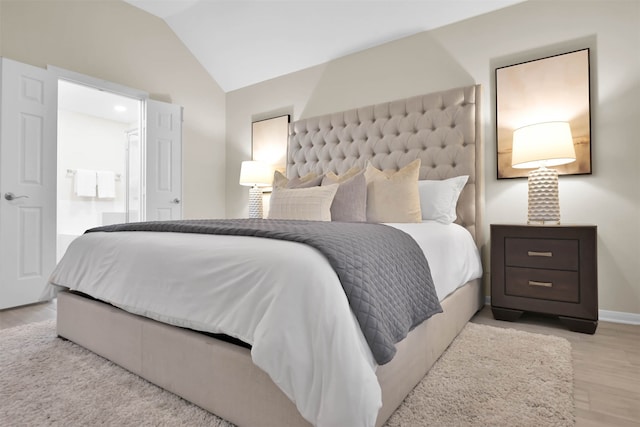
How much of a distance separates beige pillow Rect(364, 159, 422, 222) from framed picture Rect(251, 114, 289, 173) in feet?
5.91

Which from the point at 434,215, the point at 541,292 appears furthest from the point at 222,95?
the point at 541,292

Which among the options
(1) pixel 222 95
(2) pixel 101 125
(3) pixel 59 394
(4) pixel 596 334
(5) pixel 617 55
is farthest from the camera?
(2) pixel 101 125

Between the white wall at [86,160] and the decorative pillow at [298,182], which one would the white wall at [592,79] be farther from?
the white wall at [86,160]

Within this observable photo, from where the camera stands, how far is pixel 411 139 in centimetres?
304

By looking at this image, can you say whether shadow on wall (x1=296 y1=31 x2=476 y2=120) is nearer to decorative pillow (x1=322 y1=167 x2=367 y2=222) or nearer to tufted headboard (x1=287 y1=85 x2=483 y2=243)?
tufted headboard (x1=287 y1=85 x2=483 y2=243)

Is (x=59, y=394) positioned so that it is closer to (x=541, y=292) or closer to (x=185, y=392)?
(x=185, y=392)

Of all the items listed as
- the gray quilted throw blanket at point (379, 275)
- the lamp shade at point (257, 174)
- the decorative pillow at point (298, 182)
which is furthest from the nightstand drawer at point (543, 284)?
the lamp shade at point (257, 174)

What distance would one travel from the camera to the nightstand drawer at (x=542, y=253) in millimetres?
2150

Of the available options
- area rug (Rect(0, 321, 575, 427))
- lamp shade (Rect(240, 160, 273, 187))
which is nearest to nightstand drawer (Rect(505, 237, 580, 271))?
area rug (Rect(0, 321, 575, 427))

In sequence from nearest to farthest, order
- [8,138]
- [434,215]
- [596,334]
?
[596,334] < [434,215] < [8,138]

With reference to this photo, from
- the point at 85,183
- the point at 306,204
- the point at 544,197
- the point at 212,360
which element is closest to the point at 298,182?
the point at 306,204

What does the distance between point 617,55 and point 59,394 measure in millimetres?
3647

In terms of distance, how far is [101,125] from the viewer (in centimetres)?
607

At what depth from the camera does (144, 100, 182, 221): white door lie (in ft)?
12.5
